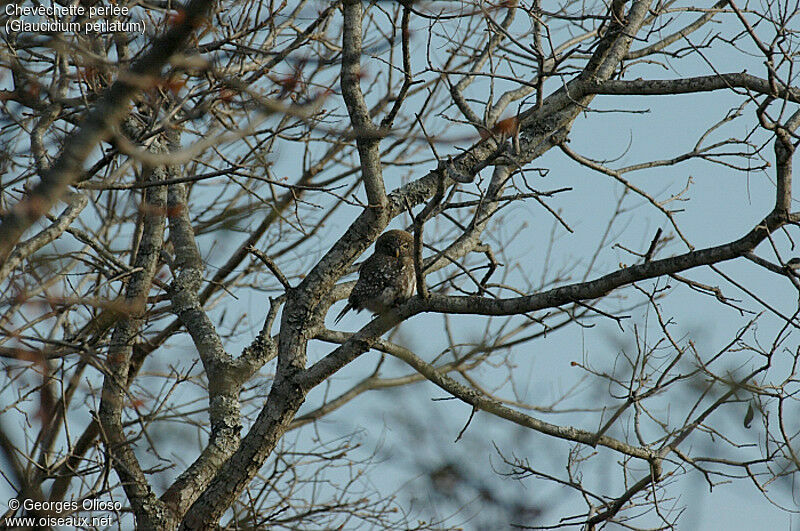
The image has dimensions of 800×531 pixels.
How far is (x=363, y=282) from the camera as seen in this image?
553 cm

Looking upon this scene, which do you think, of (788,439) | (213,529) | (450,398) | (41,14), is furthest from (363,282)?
(788,439)

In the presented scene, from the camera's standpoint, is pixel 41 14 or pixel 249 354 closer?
pixel 41 14

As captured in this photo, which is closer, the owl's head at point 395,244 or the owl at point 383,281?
the owl at point 383,281

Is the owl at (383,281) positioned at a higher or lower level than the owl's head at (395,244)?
lower

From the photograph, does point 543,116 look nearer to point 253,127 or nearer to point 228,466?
point 228,466

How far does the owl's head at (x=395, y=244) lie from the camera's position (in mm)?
5825

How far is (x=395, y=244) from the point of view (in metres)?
5.89

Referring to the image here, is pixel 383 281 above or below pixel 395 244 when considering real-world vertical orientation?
below

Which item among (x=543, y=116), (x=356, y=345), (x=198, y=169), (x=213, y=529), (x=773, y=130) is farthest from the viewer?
(x=198, y=169)

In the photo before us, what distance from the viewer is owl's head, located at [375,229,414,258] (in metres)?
5.82

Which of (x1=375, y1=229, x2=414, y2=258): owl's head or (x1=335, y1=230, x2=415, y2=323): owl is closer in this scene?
(x1=335, y1=230, x2=415, y2=323): owl

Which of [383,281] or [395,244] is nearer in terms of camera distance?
[383,281]

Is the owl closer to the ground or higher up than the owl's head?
closer to the ground

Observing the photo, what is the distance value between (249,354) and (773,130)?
3.28 meters
